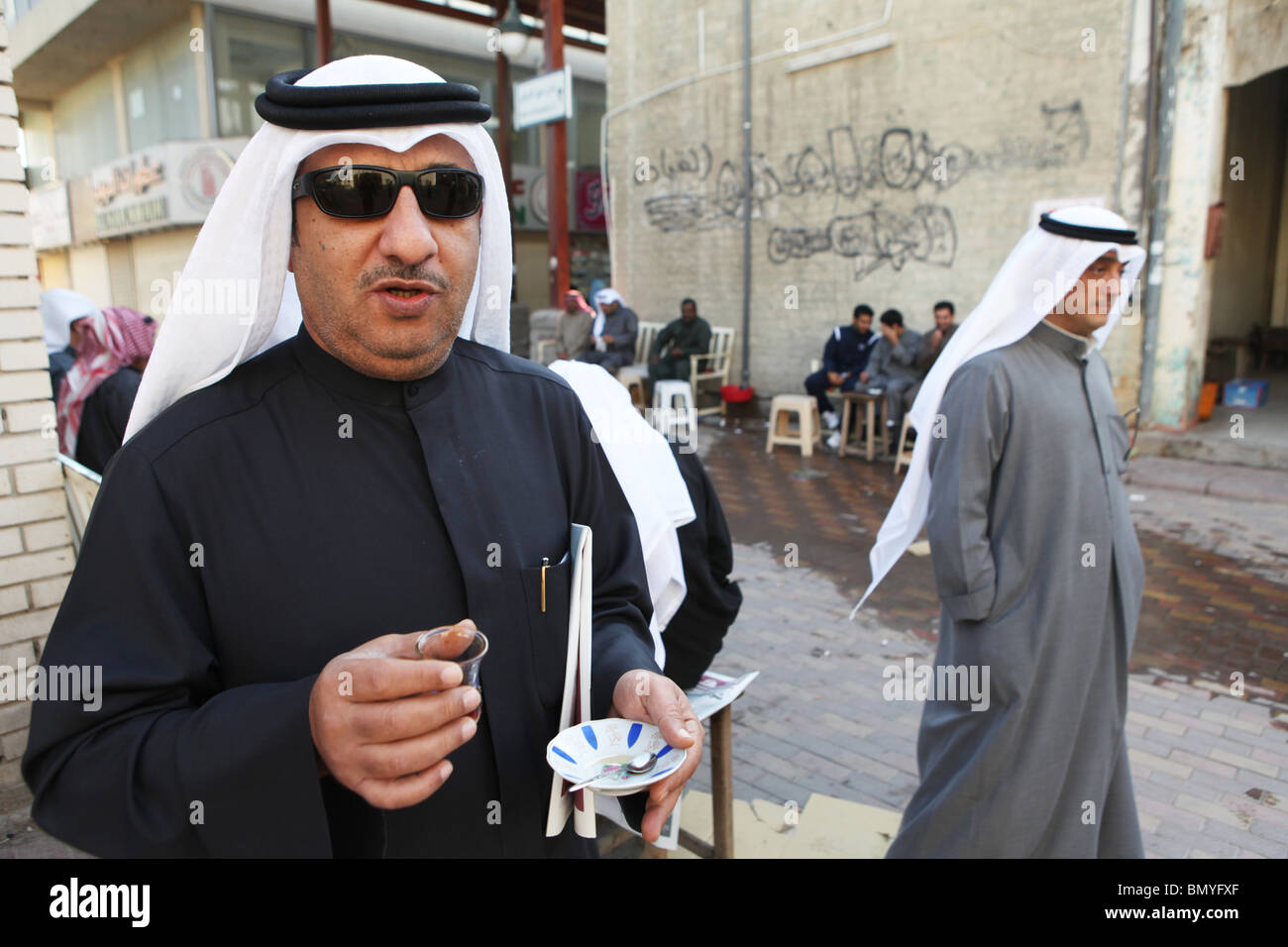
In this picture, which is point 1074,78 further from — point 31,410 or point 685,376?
point 31,410

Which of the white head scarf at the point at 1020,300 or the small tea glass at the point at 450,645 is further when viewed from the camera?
the white head scarf at the point at 1020,300

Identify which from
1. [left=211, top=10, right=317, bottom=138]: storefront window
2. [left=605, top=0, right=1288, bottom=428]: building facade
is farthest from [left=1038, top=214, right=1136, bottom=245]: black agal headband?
[left=211, top=10, right=317, bottom=138]: storefront window

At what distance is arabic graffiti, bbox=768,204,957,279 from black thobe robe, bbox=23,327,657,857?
9.35 m

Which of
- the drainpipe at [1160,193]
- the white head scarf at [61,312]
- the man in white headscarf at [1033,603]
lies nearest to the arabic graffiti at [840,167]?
the drainpipe at [1160,193]

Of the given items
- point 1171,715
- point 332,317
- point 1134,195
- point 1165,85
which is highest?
point 1165,85

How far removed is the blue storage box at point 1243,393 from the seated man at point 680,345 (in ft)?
20.8

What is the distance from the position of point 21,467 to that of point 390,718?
308cm

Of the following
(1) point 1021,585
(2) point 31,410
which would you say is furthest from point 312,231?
(2) point 31,410

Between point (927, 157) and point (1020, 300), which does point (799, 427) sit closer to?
point (927, 157)

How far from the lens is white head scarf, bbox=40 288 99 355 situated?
4836mm

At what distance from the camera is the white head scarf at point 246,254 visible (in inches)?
53.7

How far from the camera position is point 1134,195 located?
8.30 meters

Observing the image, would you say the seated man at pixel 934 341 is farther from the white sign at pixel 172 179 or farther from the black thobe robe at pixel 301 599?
the white sign at pixel 172 179
